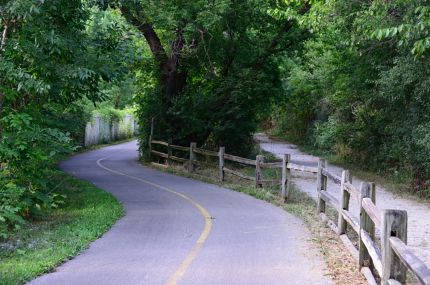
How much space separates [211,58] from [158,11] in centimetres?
419

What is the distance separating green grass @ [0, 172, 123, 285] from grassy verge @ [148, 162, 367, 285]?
403 centimetres

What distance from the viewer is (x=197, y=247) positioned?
953cm

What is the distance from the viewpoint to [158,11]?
70.8 ft

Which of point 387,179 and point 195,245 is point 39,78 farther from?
point 387,179

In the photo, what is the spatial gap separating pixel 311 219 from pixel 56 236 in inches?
219

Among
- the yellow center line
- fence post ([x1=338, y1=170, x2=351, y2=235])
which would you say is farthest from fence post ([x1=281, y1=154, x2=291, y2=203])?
fence post ([x1=338, y1=170, x2=351, y2=235])

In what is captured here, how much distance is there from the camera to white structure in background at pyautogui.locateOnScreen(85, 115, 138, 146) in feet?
139

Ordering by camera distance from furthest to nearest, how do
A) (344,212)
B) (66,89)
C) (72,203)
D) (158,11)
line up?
(158,11) < (72,203) < (66,89) < (344,212)

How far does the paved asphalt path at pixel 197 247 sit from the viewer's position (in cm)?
759

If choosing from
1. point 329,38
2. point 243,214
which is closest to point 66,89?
point 243,214

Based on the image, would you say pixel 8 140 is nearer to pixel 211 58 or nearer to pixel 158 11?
pixel 158 11

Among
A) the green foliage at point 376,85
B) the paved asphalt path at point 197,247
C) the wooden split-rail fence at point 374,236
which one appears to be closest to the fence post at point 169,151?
the green foliage at point 376,85

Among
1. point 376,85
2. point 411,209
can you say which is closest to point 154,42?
point 376,85

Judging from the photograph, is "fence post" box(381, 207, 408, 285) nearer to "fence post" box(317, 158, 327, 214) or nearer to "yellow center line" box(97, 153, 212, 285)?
"yellow center line" box(97, 153, 212, 285)
